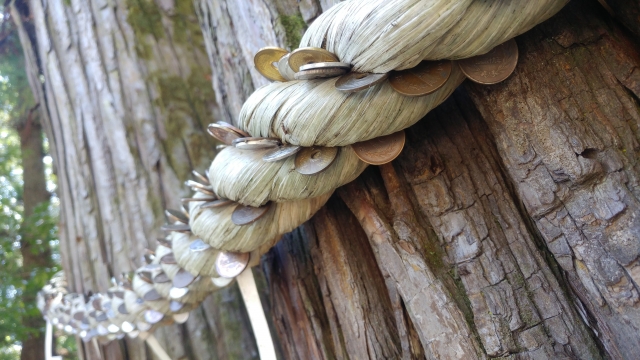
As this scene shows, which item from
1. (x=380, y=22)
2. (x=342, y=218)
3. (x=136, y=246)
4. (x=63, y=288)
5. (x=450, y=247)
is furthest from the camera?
(x=63, y=288)

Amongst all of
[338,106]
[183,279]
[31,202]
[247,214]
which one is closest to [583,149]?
[338,106]

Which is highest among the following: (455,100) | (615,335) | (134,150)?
(134,150)

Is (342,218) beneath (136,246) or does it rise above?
beneath

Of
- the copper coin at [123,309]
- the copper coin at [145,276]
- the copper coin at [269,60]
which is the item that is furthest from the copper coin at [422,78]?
the copper coin at [123,309]

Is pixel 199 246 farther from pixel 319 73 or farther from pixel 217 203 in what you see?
pixel 319 73

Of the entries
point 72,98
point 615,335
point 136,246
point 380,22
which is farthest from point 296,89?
point 72,98

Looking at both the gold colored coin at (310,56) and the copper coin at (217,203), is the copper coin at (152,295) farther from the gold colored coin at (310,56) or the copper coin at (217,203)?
the gold colored coin at (310,56)

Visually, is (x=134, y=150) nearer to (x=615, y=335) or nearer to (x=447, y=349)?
(x=447, y=349)

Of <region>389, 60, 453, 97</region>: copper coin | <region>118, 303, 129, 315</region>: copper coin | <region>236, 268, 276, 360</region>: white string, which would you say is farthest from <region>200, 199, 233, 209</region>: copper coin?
<region>118, 303, 129, 315</region>: copper coin
